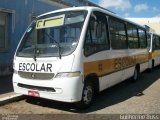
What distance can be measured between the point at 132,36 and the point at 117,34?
2.35 metres

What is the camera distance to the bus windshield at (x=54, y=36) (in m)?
7.43

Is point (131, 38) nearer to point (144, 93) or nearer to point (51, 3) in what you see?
point (144, 93)

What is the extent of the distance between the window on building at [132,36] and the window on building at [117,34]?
696 millimetres

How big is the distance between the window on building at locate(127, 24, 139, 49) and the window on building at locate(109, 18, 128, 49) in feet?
2.28

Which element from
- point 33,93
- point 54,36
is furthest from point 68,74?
point 54,36

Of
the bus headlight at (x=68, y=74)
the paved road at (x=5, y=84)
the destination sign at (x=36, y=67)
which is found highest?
the destination sign at (x=36, y=67)

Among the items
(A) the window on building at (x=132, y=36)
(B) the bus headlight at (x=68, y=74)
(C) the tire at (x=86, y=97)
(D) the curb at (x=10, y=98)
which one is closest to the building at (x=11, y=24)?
(D) the curb at (x=10, y=98)

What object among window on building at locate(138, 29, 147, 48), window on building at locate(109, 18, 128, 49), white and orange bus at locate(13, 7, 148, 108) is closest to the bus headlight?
white and orange bus at locate(13, 7, 148, 108)

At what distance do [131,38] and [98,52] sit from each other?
410 centimetres

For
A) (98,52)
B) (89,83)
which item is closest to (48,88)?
(89,83)

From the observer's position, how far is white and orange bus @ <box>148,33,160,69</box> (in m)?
17.7

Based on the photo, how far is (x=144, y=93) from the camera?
1009 cm

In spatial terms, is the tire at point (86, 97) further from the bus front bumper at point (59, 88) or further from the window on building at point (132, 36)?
the window on building at point (132, 36)

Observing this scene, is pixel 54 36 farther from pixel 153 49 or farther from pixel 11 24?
pixel 153 49
